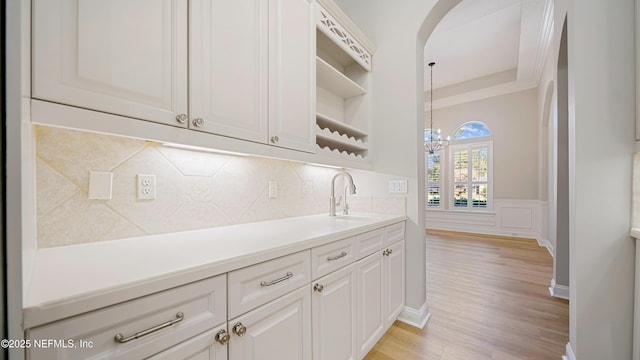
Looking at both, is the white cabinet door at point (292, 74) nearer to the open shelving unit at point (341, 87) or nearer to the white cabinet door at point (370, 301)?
the open shelving unit at point (341, 87)

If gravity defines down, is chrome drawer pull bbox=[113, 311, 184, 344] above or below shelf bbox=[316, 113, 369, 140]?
below

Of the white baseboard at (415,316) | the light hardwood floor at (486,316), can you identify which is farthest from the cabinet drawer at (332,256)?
the white baseboard at (415,316)

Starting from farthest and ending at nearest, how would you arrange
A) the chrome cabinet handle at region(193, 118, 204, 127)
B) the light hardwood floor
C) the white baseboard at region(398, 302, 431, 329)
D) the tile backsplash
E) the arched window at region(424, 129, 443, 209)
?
the arched window at region(424, 129, 443, 209) < the white baseboard at region(398, 302, 431, 329) < the light hardwood floor < the chrome cabinet handle at region(193, 118, 204, 127) < the tile backsplash

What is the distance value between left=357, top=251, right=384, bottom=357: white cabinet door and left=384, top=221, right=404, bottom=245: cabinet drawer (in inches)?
6.1

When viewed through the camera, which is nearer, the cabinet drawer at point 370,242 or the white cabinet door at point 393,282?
the cabinet drawer at point 370,242

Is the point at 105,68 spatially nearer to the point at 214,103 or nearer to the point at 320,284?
the point at 214,103

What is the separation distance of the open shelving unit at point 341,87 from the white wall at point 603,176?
4.41ft

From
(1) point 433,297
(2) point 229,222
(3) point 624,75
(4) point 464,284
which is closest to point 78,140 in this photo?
(2) point 229,222

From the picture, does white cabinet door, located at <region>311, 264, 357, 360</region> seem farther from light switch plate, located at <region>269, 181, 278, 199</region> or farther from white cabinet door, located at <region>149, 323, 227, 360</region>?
light switch plate, located at <region>269, 181, 278, 199</region>

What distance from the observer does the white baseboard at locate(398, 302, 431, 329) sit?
193cm

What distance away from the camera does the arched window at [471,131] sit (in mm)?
5526

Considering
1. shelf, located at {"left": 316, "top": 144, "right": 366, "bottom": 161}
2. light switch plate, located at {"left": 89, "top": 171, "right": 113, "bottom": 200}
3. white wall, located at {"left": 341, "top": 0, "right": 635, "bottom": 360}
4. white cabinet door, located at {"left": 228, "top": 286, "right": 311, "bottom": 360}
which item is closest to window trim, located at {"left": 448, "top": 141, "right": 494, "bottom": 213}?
white wall, located at {"left": 341, "top": 0, "right": 635, "bottom": 360}

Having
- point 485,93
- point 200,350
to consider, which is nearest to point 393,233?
point 200,350

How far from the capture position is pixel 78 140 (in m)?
0.92
